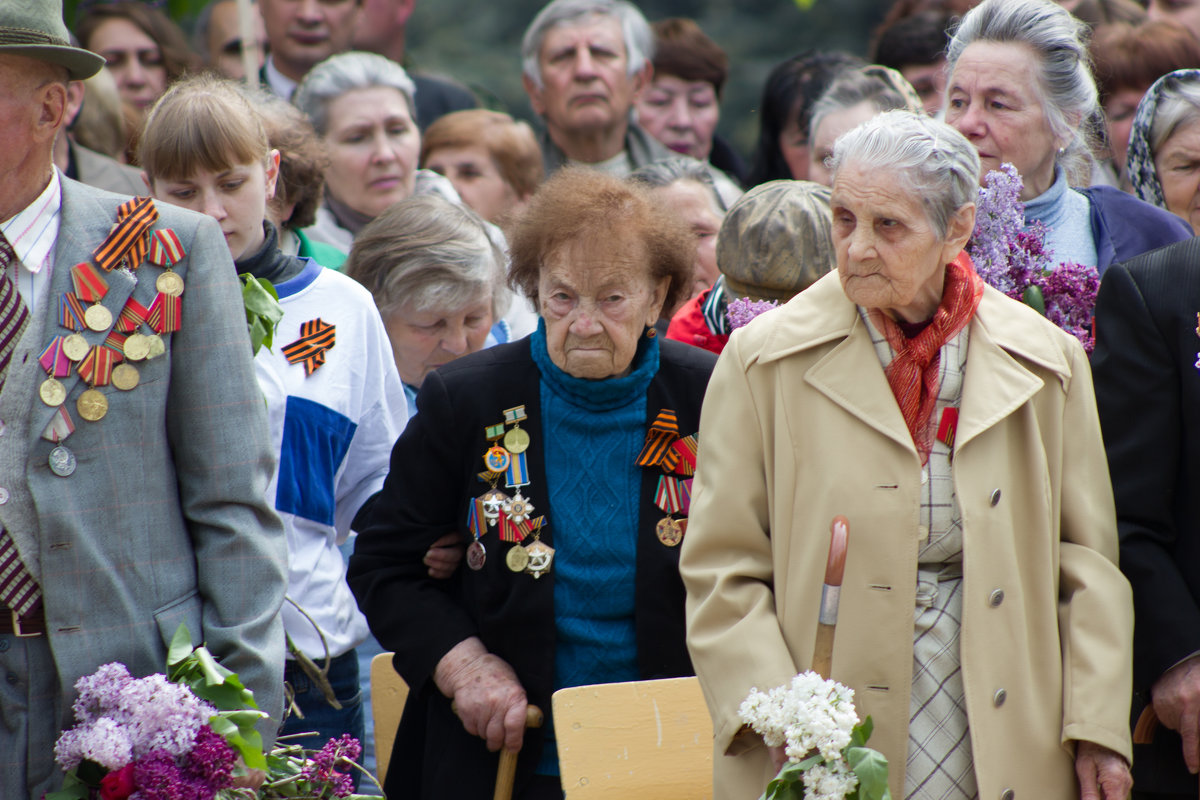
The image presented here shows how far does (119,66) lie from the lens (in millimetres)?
7262

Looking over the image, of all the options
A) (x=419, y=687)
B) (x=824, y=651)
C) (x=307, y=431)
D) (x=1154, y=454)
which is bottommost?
(x=419, y=687)

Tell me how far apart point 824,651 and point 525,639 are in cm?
88

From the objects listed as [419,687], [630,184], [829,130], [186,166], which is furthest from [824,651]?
[829,130]

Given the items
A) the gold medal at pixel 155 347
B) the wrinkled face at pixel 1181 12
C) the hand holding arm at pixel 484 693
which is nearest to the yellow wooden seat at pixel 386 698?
the hand holding arm at pixel 484 693

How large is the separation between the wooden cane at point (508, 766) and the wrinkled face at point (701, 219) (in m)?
2.52

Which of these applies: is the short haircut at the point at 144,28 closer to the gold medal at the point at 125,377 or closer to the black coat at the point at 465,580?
the black coat at the point at 465,580

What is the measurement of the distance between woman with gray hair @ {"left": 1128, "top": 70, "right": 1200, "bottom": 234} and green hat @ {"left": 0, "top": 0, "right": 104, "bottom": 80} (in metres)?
3.14

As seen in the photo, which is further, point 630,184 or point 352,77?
point 352,77

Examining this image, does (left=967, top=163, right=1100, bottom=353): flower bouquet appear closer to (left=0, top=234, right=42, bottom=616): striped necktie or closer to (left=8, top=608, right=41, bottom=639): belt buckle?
(left=0, top=234, right=42, bottom=616): striped necktie

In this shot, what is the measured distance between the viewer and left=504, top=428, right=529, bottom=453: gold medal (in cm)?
354

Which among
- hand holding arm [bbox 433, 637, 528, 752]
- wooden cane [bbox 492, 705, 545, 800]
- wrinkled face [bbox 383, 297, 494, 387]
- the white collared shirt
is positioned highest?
the white collared shirt

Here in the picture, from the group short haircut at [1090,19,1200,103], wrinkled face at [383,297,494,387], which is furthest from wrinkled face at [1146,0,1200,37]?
wrinkled face at [383,297,494,387]

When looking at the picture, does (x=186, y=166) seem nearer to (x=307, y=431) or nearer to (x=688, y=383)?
(x=307, y=431)

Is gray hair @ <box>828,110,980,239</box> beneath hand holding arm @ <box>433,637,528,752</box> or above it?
above
